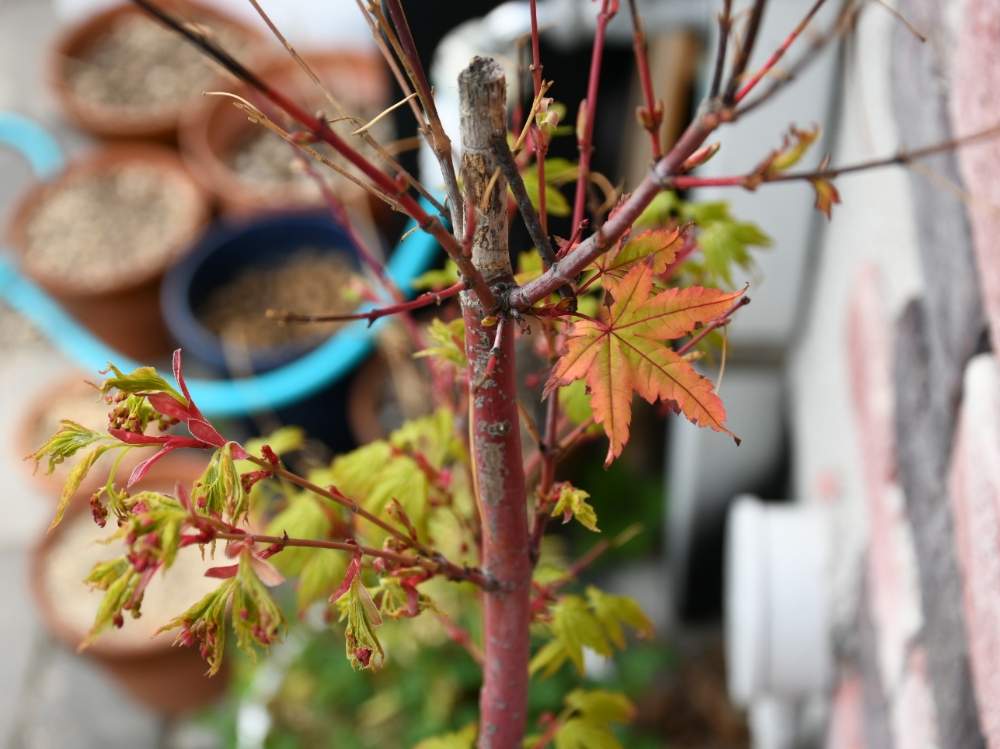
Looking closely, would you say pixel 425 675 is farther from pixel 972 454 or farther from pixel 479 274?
pixel 479 274

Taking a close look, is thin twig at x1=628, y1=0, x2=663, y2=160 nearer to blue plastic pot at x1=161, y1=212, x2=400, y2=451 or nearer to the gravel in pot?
blue plastic pot at x1=161, y1=212, x2=400, y2=451

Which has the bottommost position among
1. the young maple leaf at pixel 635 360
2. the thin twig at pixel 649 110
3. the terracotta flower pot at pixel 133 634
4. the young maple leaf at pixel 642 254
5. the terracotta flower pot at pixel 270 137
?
the terracotta flower pot at pixel 133 634

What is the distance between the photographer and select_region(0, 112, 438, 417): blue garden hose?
222cm

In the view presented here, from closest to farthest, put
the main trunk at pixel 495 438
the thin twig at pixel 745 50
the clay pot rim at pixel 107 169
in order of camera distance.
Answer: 1. the thin twig at pixel 745 50
2. the main trunk at pixel 495 438
3. the clay pot rim at pixel 107 169

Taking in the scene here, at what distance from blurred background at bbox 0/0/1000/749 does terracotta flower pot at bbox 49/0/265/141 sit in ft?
0.04

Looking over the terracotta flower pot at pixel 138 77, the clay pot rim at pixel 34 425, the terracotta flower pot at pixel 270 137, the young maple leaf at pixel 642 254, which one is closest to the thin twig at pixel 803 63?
the young maple leaf at pixel 642 254

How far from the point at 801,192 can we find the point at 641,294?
3.29ft

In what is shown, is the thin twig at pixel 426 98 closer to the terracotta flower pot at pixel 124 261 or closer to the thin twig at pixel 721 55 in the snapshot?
the thin twig at pixel 721 55

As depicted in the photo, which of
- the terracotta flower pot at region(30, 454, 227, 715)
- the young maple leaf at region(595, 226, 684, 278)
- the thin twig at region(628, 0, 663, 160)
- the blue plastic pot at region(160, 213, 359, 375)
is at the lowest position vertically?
the terracotta flower pot at region(30, 454, 227, 715)

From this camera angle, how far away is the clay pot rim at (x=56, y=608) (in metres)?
2.01

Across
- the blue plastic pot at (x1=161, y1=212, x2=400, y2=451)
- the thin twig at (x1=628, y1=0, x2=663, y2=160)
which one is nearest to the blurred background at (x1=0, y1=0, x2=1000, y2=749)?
the blue plastic pot at (x1=161, y1=212, x2=400, y2=451)

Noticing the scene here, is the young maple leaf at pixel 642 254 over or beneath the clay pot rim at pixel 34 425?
over

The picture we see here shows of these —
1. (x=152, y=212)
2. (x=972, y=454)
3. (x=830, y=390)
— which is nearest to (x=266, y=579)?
(x=972, y=454)

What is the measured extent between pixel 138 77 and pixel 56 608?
166 cm
